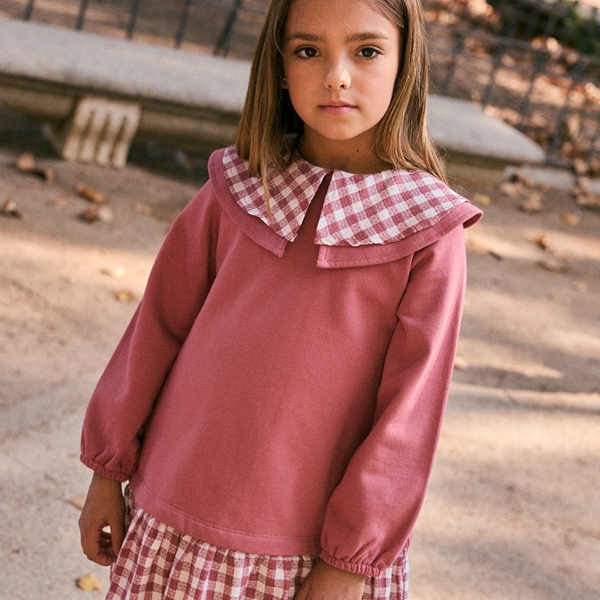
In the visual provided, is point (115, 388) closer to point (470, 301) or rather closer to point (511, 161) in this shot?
point (470, 301)

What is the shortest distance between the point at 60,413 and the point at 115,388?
128cm

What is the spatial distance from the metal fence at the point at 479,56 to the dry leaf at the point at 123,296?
2488 mm

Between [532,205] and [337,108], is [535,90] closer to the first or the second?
[532,205]

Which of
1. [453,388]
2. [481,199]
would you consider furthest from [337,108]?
[481,199]

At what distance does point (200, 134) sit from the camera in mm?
5059

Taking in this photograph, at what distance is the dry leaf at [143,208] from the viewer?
15.2 ft

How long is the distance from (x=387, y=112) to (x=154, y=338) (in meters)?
0.59

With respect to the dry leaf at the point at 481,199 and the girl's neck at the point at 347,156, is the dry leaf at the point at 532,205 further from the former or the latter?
the girl's neck at the point at 347,156

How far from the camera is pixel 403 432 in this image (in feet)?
A: 4.90

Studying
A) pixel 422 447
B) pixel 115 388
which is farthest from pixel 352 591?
pixel 115 388

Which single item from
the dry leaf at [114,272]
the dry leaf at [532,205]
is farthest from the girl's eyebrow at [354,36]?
the dry leaf at [532,205]

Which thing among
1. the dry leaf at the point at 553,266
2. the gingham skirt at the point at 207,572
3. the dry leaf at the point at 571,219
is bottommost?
the dry leaf at the point at 553,266

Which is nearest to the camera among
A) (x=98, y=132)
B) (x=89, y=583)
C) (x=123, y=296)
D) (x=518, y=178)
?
(x=89, y=583)

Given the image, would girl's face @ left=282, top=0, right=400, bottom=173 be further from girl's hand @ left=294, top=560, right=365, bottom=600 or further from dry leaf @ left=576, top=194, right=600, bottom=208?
dry leaf @ left=576, top=194, right=600, bottom=208
